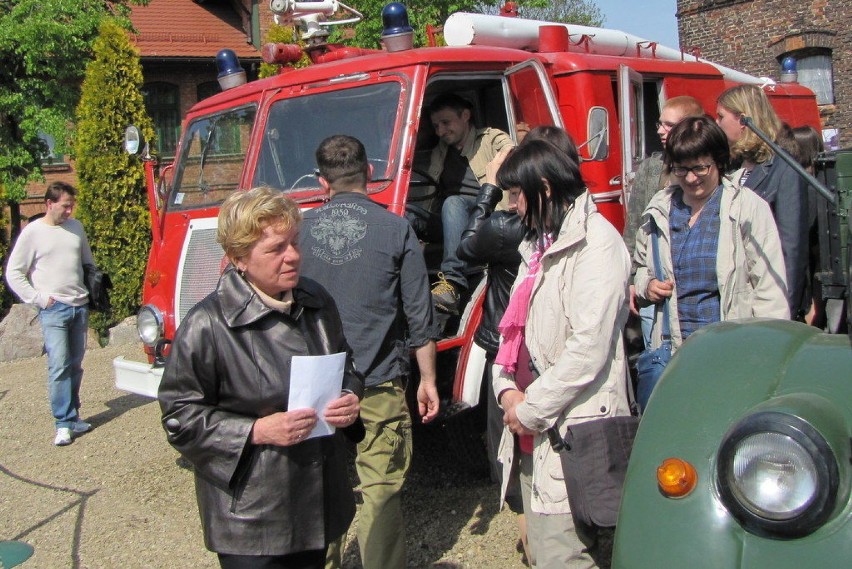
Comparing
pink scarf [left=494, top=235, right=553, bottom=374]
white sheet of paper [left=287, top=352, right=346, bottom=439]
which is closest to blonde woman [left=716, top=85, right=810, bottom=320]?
pink scarf [left=494, top=235, right=553, bottom=374]

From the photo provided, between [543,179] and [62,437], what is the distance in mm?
5113

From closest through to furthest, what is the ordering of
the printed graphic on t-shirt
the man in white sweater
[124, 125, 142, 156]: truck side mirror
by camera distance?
the printed graphic on t-shirt
[124, 125, 142, 156]: truck side mirror
the man in white sweater

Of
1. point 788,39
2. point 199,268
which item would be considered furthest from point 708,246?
point 788,39

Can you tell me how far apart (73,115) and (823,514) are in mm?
14563

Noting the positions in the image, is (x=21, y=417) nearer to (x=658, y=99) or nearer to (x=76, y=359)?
(x=76, y=359)

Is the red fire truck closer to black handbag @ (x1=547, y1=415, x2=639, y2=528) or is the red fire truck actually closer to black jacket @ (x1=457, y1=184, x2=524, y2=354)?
black jacket @ (x1=457, y1=184, x2=524, y2=354)

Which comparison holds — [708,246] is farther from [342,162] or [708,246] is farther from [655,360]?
[342,162]

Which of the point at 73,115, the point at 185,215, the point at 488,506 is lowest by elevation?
the point at 488,506

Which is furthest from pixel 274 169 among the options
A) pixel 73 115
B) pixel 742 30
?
pixel 742 30

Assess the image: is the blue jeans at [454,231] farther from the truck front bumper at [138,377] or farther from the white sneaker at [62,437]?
the white sneaker at [62,437]

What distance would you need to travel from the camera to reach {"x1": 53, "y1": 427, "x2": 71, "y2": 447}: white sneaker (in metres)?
6.72

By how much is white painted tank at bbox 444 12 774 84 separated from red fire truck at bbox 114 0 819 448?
0.01 metres

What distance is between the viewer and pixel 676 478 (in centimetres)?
200

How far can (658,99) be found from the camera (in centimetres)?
602
